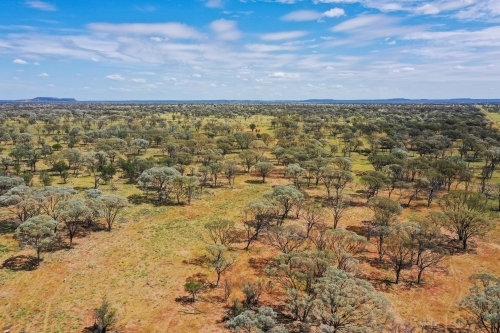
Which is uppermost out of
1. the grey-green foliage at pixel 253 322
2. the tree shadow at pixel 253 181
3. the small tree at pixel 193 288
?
the grey-green foliage at pixel 253 322

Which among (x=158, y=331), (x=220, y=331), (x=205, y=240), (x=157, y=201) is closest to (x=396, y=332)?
(x=220, y=331)

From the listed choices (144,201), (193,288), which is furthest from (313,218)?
(144,201)

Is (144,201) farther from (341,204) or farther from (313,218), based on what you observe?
(341,204)

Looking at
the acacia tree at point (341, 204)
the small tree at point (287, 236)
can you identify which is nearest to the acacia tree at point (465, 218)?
the acacia tree at point (341, 204)

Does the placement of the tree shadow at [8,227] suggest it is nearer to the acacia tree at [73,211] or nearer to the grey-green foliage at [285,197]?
the acacia tree at [73,211]

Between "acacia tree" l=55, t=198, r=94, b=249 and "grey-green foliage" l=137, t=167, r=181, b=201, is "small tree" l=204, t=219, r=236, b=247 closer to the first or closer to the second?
"acacia tree" l=55, t=198, r=94, b=249

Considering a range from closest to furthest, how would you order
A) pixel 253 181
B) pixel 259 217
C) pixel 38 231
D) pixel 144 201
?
pixel 38 231
pixel 259 217
pixel 144 201
pixel 253 181

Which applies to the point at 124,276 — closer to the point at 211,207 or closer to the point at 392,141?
the point at 211,207
